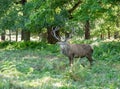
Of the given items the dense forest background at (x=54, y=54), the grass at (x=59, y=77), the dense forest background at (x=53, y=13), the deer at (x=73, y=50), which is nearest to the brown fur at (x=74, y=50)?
the deer at (x=73, y=50)

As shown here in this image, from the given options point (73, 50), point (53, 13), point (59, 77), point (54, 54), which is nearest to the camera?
point (59, 77)

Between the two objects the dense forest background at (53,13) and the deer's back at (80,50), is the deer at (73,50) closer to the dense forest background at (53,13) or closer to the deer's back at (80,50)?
the deer's back at (80,50)

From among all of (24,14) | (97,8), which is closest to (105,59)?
(97,8)

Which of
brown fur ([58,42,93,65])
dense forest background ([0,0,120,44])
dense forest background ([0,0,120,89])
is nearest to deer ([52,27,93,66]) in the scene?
brown fur ([58,42,93,65])

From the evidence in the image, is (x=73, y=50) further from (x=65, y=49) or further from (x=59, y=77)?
(x=59, y=77)

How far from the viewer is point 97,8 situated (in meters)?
17.9

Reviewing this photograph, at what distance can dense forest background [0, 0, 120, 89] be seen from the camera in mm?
10039

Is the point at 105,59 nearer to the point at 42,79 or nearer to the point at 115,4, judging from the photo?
the point at 115,4

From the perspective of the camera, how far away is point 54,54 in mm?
19188

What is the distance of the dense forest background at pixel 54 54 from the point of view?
10039 millimetres

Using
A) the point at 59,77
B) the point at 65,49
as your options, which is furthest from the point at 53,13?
the point at 59,77

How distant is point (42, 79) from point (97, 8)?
28.4ft

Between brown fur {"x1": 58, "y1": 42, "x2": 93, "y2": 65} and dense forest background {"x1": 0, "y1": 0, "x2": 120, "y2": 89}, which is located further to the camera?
brown fur {"x1": 58, "y1": 42, "x2": 93, "y2": 65}

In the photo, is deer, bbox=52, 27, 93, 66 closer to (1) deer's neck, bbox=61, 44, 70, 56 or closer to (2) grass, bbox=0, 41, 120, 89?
(1) deer's neck, bbox=61, 44, 70, 56
